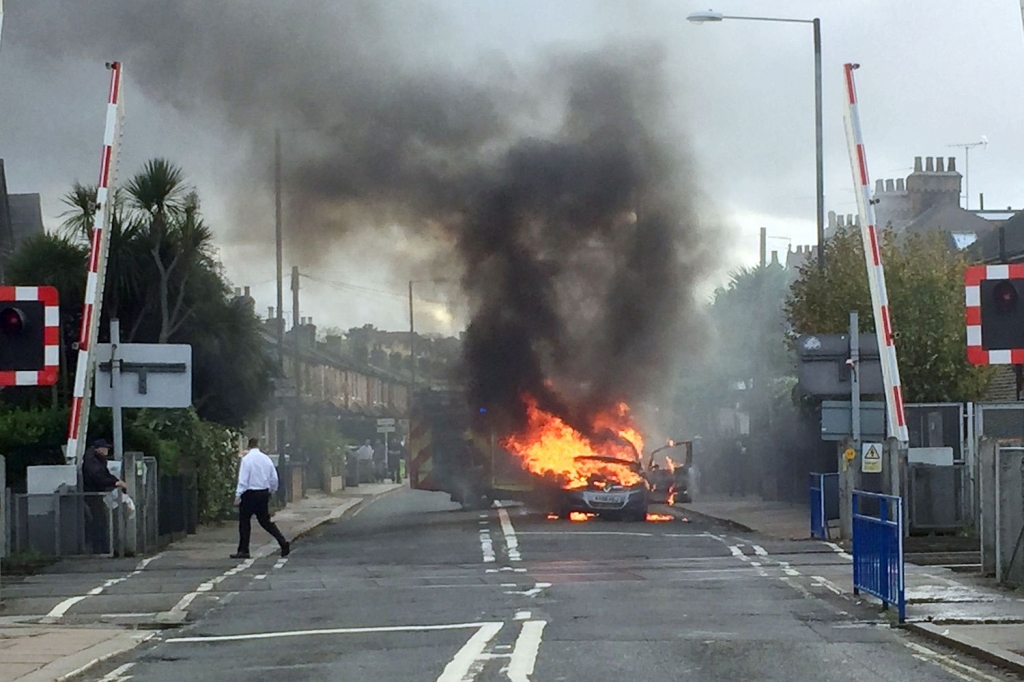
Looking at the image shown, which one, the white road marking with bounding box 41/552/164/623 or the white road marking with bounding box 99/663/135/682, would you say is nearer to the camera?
the white road marking with bounding box 99/663/135/682

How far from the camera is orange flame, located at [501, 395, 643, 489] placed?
3058cm

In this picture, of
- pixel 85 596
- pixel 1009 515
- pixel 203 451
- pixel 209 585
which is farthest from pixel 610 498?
pixel 85 596

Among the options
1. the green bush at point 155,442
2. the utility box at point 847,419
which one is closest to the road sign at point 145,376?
the green bush at point 155,442

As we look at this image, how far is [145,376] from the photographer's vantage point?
20.5 meters

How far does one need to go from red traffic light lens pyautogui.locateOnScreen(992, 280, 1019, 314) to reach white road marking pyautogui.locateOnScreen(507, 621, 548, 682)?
397 centimetres

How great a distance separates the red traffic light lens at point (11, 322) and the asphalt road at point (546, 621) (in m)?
2.38

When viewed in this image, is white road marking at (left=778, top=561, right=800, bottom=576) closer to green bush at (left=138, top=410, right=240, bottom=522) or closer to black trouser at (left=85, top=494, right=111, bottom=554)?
black trouser at (left=85, top=494, right=111, bottom=554)

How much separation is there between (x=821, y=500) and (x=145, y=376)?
954cm

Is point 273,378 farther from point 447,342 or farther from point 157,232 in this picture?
point 157,232

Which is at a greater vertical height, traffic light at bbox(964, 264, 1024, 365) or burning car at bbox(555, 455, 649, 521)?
traffic light at bbox(964, 264, 1024, 365)

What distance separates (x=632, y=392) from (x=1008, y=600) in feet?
64.7

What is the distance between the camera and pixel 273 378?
1328 inches

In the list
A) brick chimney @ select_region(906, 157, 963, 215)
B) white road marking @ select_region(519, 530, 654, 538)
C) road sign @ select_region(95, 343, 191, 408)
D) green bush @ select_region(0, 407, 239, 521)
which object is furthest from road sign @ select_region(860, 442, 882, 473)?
brick chimney @ select_region(906, 157, 963, 215)

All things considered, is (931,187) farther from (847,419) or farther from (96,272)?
(96,272)
